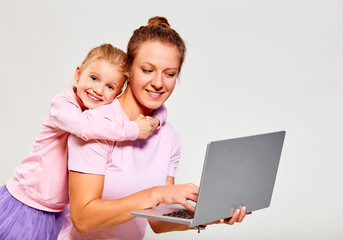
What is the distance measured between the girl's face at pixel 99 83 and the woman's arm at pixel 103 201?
445 millimetres

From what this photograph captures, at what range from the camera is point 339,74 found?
4.09 meters

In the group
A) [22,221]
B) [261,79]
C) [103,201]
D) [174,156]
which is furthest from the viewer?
[261,79]

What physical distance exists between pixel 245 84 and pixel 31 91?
5.14 feet

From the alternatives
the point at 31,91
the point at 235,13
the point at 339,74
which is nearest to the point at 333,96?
the point at 339,74

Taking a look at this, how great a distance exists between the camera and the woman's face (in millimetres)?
2240

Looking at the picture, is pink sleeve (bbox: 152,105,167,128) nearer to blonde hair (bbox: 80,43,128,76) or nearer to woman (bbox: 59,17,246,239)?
woman (bbox: 59,17,246,239)

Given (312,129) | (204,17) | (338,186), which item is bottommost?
(338,186)

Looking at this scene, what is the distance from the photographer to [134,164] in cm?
229

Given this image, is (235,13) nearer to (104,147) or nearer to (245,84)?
(245,84)

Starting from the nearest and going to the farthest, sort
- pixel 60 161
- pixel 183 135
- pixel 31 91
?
1. pixel 60 161
2. pixel 183 135
3. pixel 31 91

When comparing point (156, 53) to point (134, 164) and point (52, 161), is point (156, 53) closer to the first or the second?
point (134, 164)

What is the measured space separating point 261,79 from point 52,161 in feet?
6.88

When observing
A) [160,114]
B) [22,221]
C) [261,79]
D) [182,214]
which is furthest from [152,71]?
[261,79]

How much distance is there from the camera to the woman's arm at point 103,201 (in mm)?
1975
